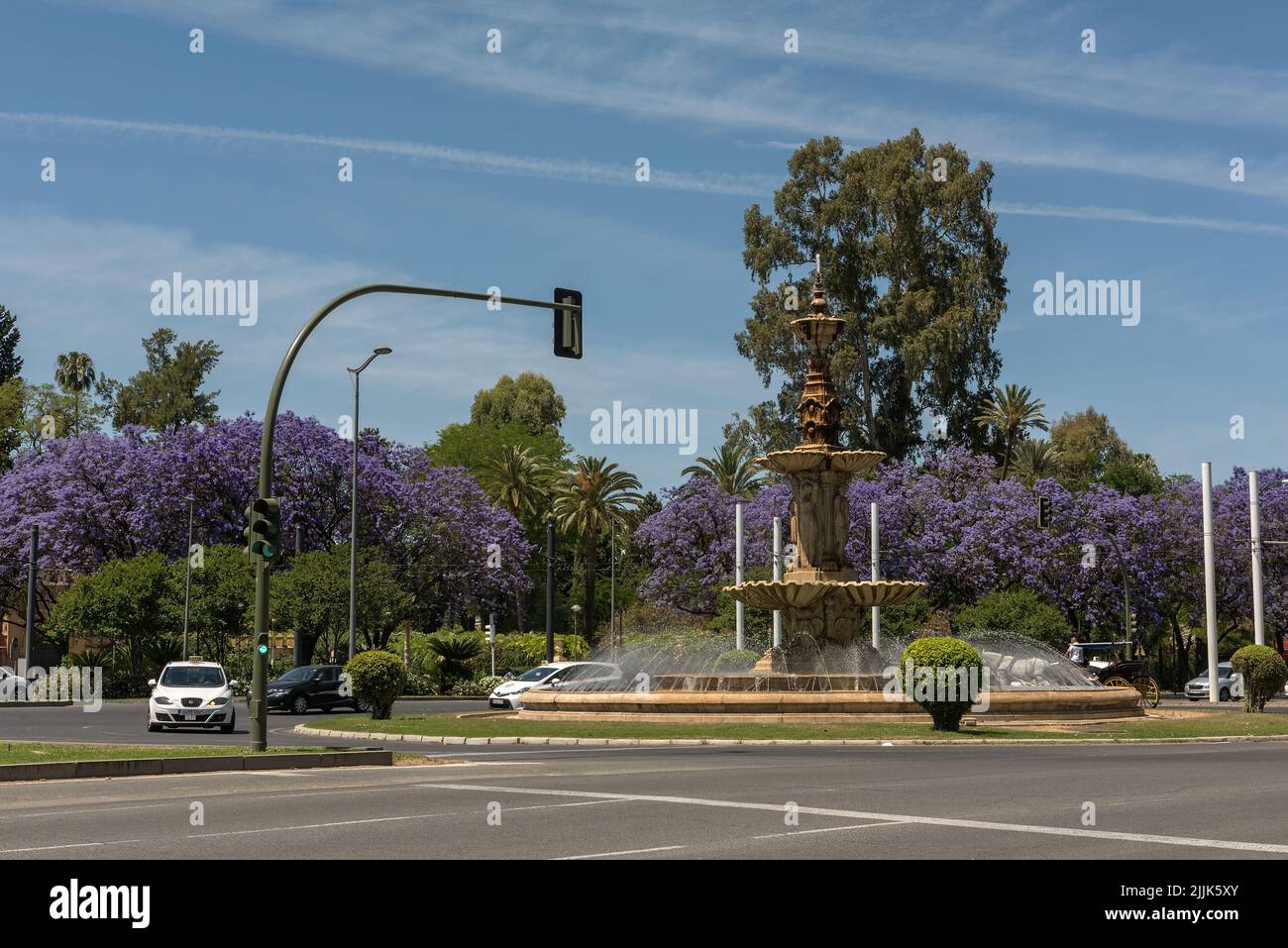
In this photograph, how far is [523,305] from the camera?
74.5ft

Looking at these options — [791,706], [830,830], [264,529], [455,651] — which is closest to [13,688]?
[455,651]

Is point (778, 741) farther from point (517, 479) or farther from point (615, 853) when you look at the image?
point (517, 479)

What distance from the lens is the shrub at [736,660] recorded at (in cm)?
3922

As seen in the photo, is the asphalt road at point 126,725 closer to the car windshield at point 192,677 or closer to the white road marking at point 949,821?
the car windshield at point 192,677

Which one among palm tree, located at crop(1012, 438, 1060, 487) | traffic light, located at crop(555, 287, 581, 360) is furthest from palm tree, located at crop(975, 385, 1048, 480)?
traffic light, located at crop(555, 287, 581, 360)

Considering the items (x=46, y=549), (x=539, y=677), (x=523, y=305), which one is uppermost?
(x=523, y=305)

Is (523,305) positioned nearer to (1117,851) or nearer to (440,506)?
(1117,851)

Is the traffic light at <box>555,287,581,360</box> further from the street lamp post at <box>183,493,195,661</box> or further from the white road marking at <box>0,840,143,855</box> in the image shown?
the street lamp post at <box>183,493,195,661</box>

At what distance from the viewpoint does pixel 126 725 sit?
31734 millimetres

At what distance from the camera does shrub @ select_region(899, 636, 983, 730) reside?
2564 cm

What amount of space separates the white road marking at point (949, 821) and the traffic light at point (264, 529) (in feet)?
20.3
